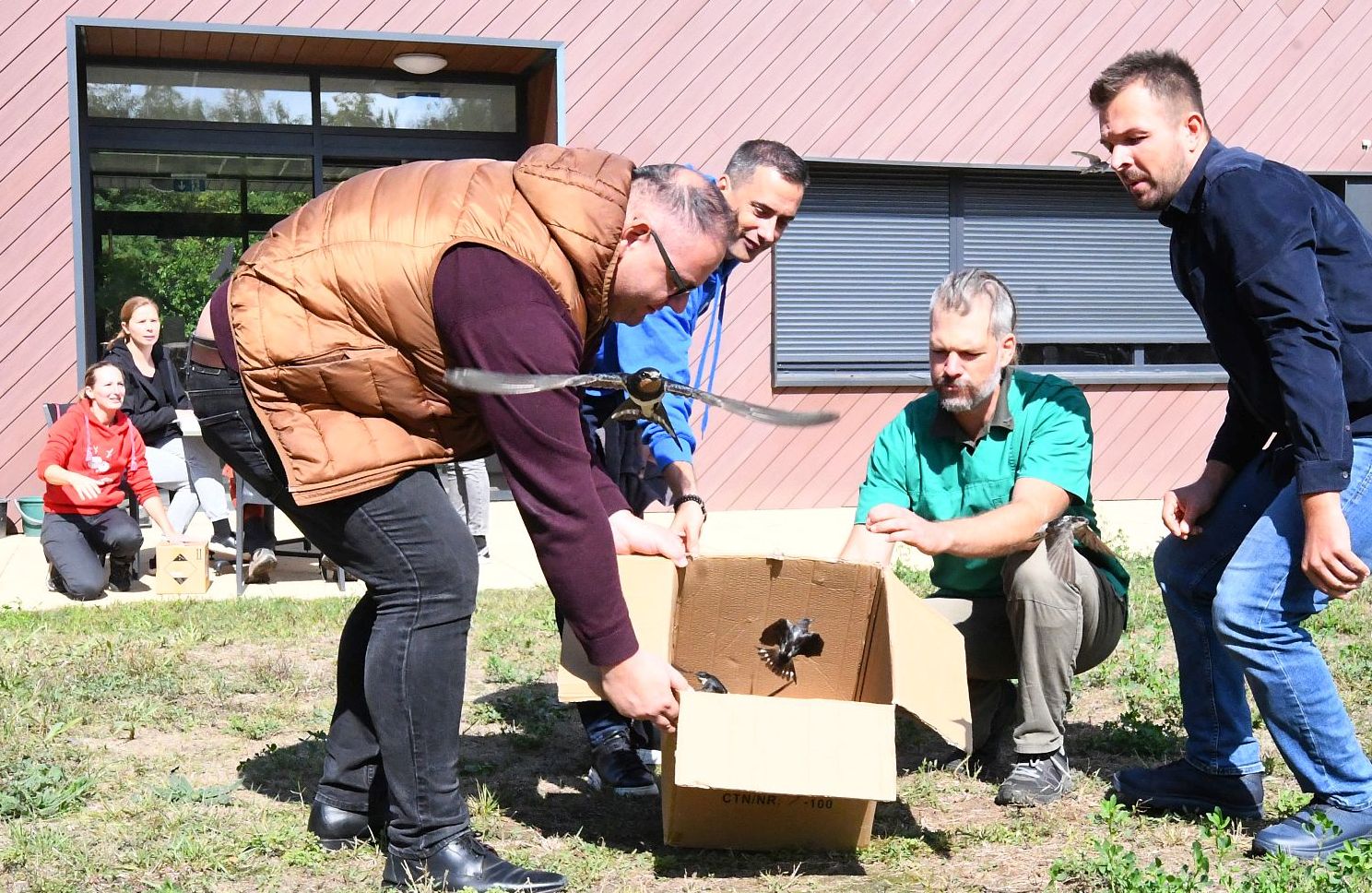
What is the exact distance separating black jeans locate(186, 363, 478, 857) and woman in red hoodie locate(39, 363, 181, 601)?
4.25 metres

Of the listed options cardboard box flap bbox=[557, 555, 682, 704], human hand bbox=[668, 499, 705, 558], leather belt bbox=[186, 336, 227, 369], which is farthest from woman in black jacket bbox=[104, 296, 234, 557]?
cardboard box flap bbox=[557, 555, 682, 704]

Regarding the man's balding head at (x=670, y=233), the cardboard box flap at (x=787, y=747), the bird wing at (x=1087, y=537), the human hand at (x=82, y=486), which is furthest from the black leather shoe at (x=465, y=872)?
the human hand at (x=82, y=486)

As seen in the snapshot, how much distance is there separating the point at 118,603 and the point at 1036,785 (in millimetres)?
4420

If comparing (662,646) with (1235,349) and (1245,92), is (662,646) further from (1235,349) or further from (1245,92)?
(1245,92)

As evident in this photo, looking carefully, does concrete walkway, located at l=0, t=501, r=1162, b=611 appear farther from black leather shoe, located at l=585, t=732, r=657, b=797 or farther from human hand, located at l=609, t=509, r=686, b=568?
human hand, located at l=609, t=509, r=686, b=568

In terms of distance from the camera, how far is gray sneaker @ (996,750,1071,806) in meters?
3.58

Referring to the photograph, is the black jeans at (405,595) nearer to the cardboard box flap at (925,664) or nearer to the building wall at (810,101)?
the cardboard box flap at (925,664)

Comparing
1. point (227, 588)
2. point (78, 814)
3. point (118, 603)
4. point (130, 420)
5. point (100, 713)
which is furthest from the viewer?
point (130, 420)

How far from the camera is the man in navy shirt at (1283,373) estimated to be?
293 cm

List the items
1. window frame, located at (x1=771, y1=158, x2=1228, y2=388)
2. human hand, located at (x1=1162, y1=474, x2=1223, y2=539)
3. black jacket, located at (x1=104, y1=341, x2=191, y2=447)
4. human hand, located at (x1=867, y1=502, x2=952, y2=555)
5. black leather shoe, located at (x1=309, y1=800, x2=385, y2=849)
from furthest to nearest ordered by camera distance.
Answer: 1. window frame, located at (x1=771, y1=158, x2=1228, y2=388)
2. black jacket, located at (x1=104, y1=341, x2=191, y2=447)
3. human hand, located at (x1=1162, y1=474, x2=1223, y2=539)
4. human hand, located at (x1=867, y1=502, x2=952, y2=555)
5. black leather shoe, located at (x1=309, y1=800, x2=385, y2=849)

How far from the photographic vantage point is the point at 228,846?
10.6ft

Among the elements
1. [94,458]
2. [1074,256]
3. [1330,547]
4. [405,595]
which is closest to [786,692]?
[405,595]

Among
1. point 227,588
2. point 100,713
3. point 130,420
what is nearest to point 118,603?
point 227,588

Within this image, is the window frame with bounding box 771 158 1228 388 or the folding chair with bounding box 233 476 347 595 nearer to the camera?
the folding chair with bounding box 233 476 347 595
